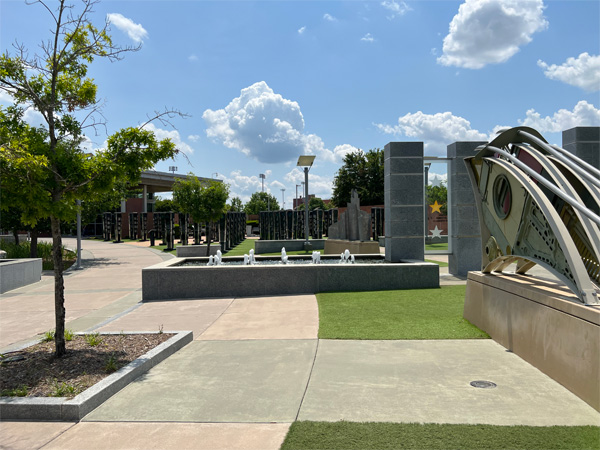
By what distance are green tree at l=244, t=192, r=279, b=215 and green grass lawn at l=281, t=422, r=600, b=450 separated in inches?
3652

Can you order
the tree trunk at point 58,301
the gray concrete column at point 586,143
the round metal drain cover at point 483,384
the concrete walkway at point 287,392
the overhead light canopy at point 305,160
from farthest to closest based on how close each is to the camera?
the overhead light canopy at point 305,160 < the gray concrete column at point 586,143 < the tree trunk at point 58,301 < the round metal drain cover at point 483,384 < the concrete walkway at point 287,392

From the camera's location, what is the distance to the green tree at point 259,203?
335 ft

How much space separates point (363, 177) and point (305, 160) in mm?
36654

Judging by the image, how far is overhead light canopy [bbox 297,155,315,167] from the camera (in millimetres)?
23858

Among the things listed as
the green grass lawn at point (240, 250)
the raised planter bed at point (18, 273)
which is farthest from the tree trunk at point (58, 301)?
the green grass lawn at point (240, 250)

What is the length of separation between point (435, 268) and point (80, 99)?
9524 mm

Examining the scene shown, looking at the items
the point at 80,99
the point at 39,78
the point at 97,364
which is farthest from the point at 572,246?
the point at 39,78

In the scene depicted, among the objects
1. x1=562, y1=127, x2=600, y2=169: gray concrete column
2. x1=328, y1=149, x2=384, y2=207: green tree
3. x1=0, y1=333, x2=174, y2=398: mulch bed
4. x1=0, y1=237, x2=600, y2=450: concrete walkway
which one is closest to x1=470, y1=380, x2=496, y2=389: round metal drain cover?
x1=0, y1=237, x2=600, y2=450: concrete walkway

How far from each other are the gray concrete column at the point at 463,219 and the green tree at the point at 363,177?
42.7m

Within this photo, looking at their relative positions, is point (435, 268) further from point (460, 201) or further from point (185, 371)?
point (185, 371)

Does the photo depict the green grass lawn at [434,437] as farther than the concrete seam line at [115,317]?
No

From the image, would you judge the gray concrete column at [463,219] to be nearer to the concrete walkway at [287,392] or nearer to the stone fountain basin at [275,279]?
the stone fountain basin at [275,279]

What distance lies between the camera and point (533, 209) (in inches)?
240

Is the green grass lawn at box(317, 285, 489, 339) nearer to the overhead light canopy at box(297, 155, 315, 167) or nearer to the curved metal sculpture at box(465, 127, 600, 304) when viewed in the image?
the curved metal sculpture at box(465, 127, 600, 304)
